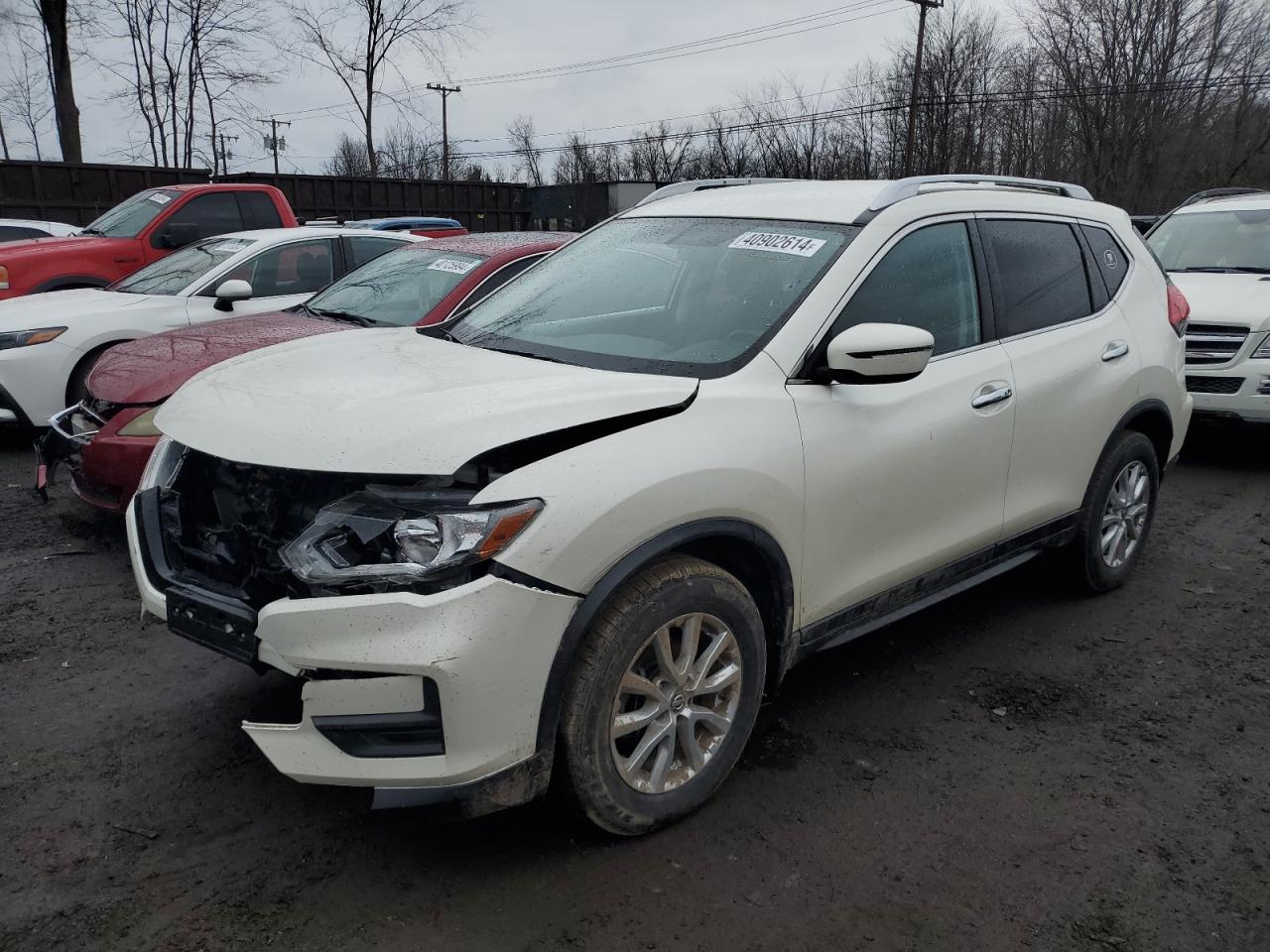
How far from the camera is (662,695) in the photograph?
109 inches

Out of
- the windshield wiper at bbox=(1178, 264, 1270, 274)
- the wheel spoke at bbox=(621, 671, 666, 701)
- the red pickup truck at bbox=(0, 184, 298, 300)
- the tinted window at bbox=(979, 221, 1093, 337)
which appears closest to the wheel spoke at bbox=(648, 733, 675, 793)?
the wheel spoke at bbox=(621, 671, 666, 701)

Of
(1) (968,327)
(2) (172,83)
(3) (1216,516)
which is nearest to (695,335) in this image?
(1) (968,327)

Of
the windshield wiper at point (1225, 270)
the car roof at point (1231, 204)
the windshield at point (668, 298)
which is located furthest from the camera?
Answer: the car roof at point (1231, 204)

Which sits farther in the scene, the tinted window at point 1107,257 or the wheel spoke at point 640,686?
the tinted window at point 1107,257

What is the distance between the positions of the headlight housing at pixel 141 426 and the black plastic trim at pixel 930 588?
334 centimetres

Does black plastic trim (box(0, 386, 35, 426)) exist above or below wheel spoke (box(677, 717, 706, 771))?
above

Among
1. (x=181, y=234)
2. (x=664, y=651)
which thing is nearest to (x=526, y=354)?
(x=664, y=651)

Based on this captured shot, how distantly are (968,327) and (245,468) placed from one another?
2557 millimetres

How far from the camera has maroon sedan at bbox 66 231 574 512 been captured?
4828mm

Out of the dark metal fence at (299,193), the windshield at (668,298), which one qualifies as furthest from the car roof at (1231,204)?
the dark metal fence at (299,193)

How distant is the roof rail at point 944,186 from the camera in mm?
3514

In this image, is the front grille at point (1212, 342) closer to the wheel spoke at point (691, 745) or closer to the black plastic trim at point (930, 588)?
the black plastic trim at point (930, 588)

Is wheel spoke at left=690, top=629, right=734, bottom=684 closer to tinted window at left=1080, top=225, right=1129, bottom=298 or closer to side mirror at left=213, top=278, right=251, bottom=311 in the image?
tinted window at left=1080, top=225, right=1129, bottom=298

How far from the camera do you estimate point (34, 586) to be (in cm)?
483
